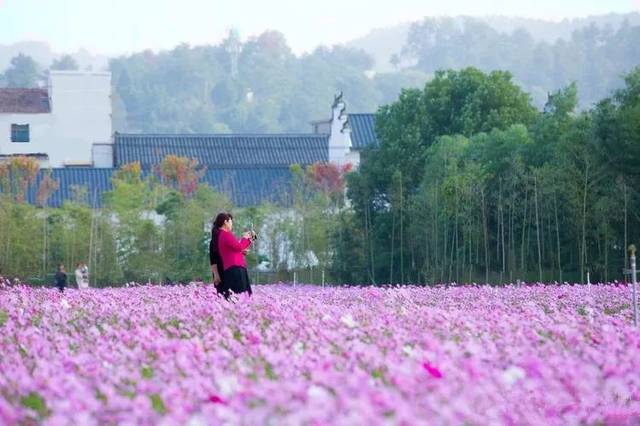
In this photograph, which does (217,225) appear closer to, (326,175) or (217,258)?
(217,258)

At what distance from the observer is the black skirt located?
16.5 metres

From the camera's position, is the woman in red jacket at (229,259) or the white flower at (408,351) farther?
the woman in red jacket at (229,259)

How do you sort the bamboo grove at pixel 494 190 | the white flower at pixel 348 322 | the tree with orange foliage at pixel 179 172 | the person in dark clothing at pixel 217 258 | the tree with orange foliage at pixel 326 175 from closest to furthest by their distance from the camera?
the white flower at pixel 348 322
the person in dark clothing at pixel 217 258
the bamboo grove at pixel 494 190
the tree with orange foliage at pixel 326 175
the tree with orange foliage at pixel 179 172

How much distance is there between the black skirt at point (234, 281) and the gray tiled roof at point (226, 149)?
139 ft

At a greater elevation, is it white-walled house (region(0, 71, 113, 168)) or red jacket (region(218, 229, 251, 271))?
white-walled house (region(0, 71, 113, 168))

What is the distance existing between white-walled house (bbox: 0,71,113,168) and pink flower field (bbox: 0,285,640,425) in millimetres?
54284

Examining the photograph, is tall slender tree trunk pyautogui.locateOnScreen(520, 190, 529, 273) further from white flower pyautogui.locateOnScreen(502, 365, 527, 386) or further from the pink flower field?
white flower pyautogui.locateOnScreen(502, 365, 527, 386)

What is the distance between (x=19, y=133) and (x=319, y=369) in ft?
194

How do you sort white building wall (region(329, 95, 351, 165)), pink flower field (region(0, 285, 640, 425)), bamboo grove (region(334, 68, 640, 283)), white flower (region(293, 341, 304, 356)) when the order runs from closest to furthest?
pink flower field (region(0, 285, 640, 425)) < white flower (region(293, 341, 304, 356)) < bamboo grove (region(334, 68, 640, 283)) < white building wall (region(329, 95, 351, 165))

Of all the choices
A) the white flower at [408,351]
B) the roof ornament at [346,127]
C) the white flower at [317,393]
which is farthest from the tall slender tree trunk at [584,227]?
the roof ornament at [346,127]

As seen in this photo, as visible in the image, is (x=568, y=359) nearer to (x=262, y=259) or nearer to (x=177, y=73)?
(x=262, y=259)

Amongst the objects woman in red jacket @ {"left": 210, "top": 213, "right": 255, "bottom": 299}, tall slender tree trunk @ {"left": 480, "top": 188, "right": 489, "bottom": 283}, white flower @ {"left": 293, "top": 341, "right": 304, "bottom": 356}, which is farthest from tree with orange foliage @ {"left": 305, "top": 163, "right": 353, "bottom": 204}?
white flower @ {"left": 293, "top": 341, "right": 304, "bottom": 356}

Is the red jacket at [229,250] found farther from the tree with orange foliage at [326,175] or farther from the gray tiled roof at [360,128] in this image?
the gray tiled roof at [360,128]

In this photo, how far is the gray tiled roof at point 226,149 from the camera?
6025 cm
